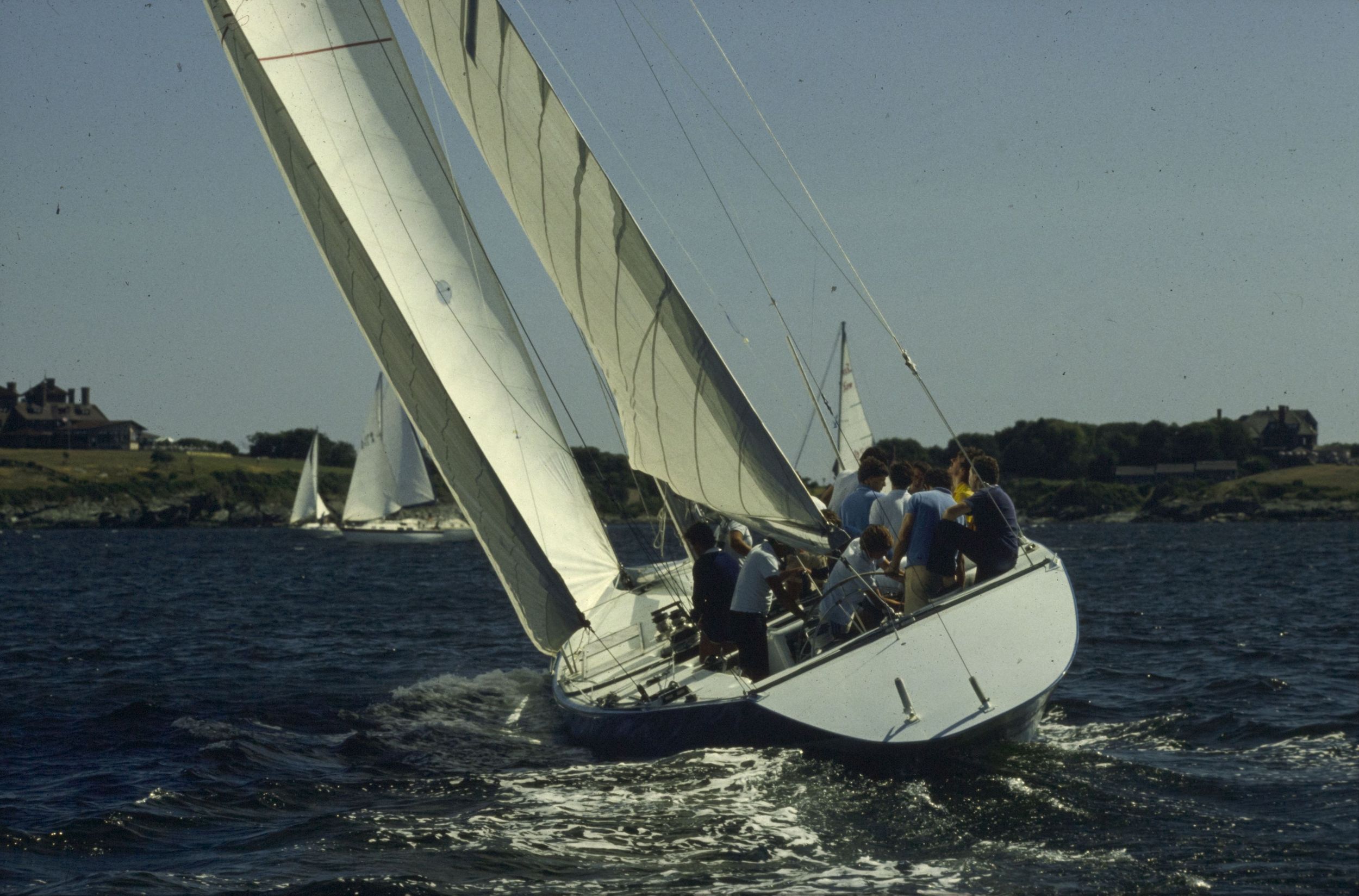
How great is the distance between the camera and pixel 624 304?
995cm

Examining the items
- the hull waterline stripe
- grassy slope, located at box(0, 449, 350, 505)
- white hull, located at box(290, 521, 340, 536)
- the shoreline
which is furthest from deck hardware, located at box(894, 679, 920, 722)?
grassy slope, located at box(0, 449, 350, 505)

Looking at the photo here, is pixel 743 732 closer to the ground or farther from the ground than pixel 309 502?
closer to the ground

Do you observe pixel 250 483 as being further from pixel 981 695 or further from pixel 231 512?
pixel 981 695

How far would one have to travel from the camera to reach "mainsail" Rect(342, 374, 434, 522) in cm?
6506

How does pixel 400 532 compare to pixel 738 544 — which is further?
pixel 400 532

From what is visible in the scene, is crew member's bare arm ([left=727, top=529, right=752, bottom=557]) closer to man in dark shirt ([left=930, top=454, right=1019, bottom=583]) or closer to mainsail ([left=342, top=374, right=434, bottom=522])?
man in dark shirt ([left=930, top=454, right=1019, bottom=583])

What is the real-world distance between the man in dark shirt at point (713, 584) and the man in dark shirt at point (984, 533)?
1.49m

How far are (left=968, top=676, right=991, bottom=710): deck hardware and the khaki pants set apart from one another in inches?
50.0

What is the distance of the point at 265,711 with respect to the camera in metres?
13.0

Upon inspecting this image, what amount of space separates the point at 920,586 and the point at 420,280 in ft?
17.8

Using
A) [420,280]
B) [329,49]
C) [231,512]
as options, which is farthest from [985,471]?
[231,512]

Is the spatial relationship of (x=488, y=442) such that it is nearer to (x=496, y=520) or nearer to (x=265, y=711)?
(x=496, y=520)

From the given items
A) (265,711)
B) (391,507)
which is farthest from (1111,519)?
(265,711)

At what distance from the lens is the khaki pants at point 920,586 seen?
30.7 ft
